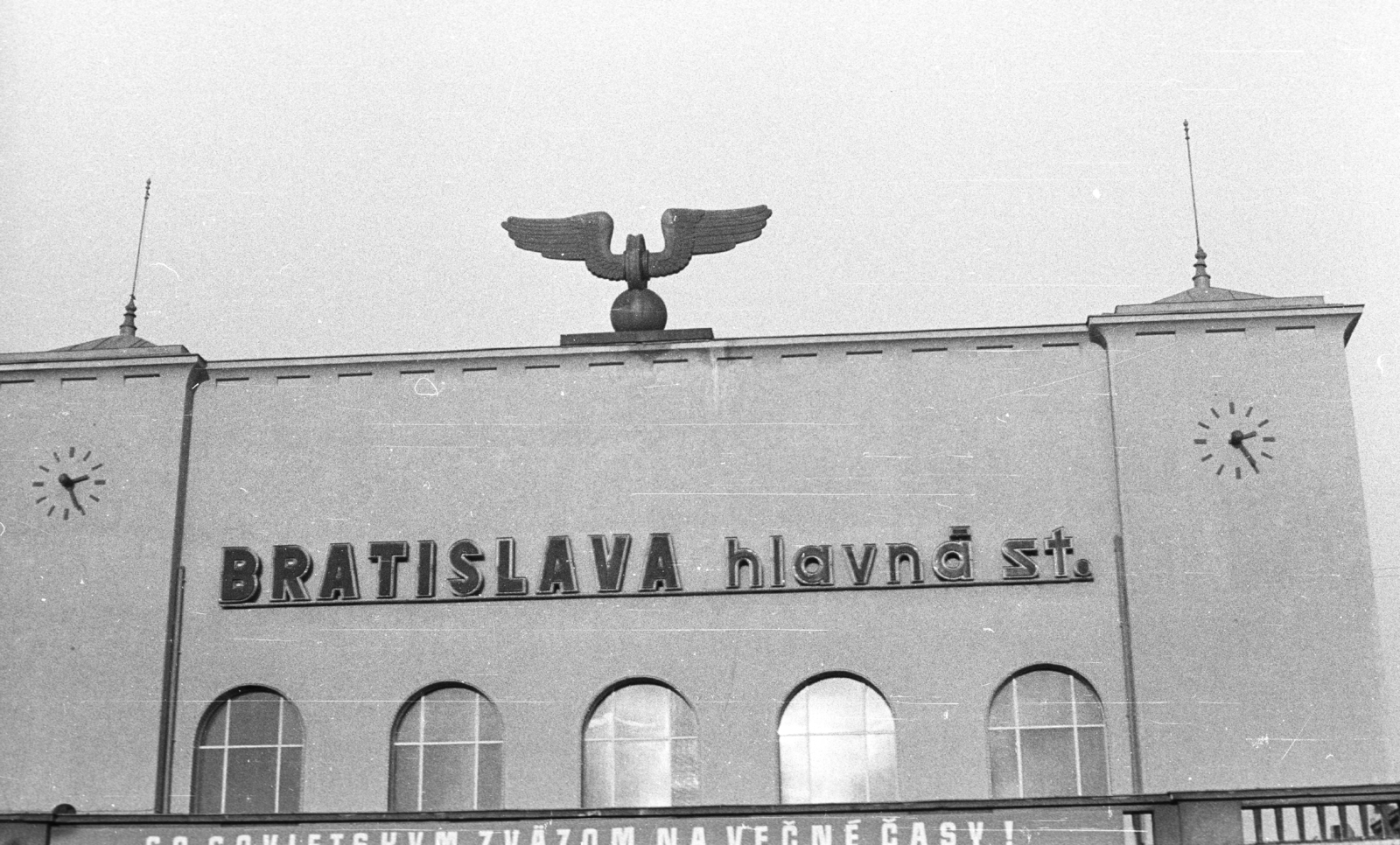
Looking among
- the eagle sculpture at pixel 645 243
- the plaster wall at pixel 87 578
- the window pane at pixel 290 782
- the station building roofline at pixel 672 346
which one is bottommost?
the window pane at pixel 290 782

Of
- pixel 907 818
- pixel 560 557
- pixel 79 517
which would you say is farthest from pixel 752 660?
pixel 79 517

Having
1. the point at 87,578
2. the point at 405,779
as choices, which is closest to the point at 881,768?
the point at 405,779

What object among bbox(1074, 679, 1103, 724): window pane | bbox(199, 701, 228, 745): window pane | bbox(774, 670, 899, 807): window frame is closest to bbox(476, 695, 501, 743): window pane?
bbox(199, 701, 228, 745): window pane

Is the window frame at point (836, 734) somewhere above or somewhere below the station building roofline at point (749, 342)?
below

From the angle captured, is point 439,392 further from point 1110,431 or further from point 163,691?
point 1110,431

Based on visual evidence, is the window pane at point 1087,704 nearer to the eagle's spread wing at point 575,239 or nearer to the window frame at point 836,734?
the window frame at point 836,734

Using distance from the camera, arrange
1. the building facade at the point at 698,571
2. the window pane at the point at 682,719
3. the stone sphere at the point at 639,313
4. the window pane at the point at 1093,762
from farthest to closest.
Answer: the stone sphere at the point at 639,313 → the window pane at the point at 682,719 → the building facade at the point at 698,571 → the window pane at the point at 1093,762

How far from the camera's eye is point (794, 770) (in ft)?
94.2

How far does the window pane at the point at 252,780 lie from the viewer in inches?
1145

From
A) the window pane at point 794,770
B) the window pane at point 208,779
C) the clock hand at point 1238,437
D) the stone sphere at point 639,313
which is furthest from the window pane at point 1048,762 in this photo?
the window pane at point 208,779

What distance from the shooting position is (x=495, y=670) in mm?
29406

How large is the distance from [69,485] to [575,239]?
25.3 feet

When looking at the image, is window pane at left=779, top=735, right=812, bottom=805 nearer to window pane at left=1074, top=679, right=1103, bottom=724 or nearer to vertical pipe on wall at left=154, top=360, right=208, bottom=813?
window pane at left=1074, top=679, right=1103, bottom=724

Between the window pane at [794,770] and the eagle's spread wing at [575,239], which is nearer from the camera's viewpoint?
the window pane at [794,770]
